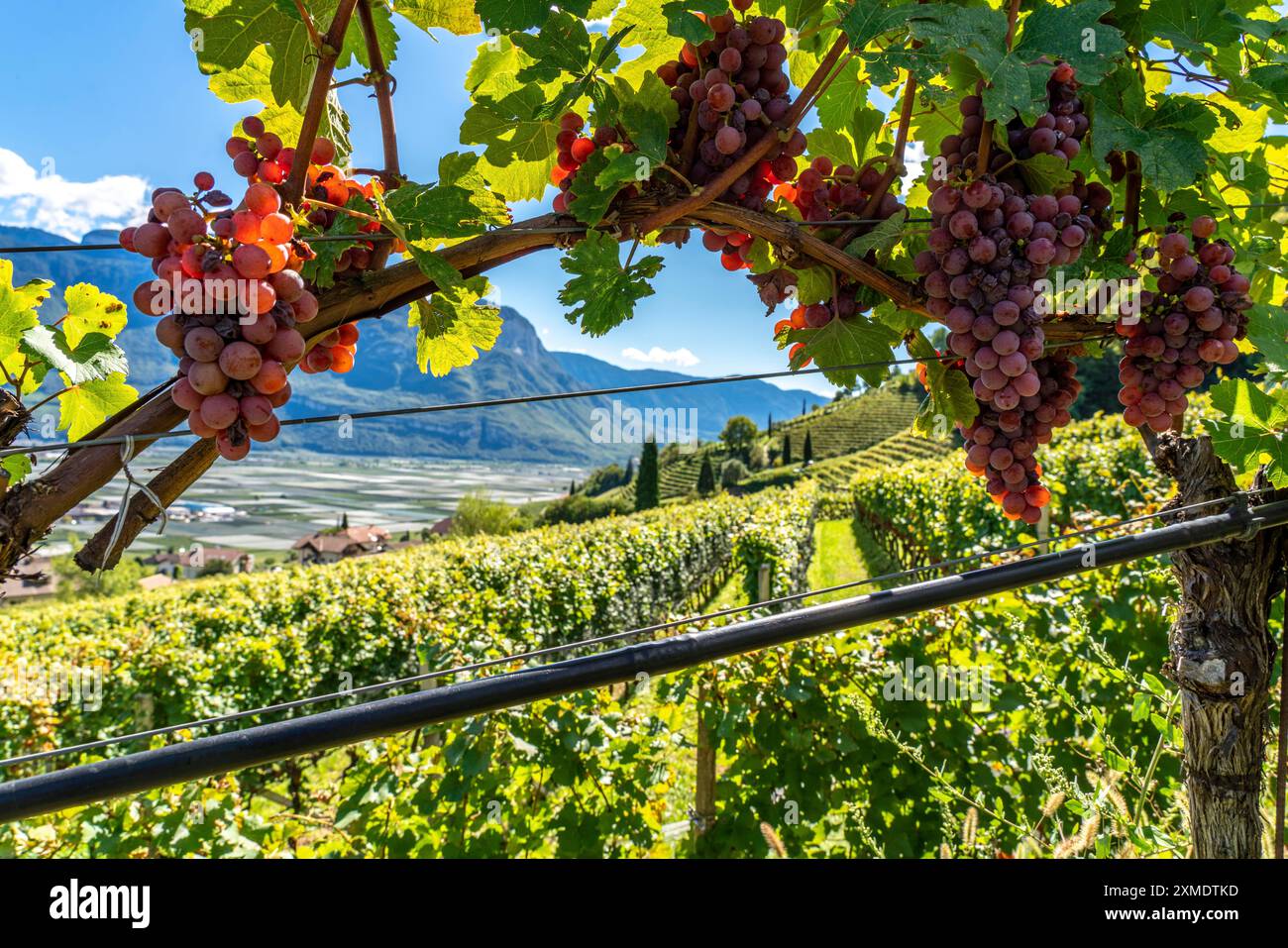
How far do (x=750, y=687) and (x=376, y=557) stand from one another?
439 inches

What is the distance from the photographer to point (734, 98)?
3.72 feet

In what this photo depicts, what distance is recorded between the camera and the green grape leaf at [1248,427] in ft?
4.82

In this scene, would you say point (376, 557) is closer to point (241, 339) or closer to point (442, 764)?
point (442, 764)

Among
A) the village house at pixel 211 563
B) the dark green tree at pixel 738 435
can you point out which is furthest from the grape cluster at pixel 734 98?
the dark green tree at pixel 738 435

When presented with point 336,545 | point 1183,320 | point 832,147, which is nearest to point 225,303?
point 832,147

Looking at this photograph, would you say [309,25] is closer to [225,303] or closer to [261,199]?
[261,199]

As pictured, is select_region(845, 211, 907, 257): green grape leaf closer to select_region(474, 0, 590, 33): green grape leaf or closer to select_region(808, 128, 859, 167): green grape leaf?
select_region(808, 128, 859, 167): green grape leaf

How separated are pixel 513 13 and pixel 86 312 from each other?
0.99m

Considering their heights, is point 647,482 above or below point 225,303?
above

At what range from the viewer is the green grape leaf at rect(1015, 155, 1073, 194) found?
1.19 meters

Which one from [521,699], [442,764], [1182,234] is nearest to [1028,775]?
[442,764]

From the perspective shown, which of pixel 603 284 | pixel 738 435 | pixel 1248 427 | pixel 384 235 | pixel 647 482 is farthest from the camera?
pixel 738 435

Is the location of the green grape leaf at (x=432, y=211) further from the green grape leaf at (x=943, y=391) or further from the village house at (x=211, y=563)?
the village house at (x=211, y=563)

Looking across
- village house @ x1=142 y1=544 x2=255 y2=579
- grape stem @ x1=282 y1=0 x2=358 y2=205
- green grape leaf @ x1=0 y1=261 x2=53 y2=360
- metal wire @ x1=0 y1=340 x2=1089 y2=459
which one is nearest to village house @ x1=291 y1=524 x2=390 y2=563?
village house @ x1=142 y1=544 x2=255 y2=579
